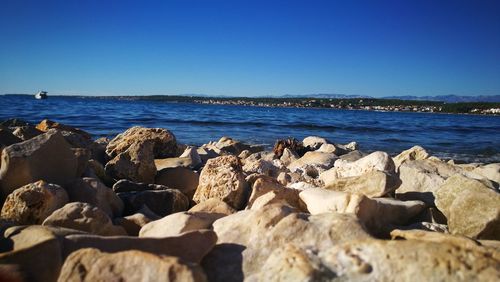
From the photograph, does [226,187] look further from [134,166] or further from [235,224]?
[134,166]

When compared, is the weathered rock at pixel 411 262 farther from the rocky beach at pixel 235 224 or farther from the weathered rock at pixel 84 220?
the weathered rock at pixel 84 220

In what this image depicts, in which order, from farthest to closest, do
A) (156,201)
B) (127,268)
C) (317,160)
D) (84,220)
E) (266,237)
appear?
(317,160) → (156,201) → (84,220) → (266,237) → (127,268)

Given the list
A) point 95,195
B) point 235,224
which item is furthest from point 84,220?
point 235,224

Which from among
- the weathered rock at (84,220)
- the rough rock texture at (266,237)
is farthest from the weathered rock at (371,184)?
the weathered rock at (84,220)

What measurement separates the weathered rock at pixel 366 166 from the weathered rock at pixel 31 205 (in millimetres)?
3007

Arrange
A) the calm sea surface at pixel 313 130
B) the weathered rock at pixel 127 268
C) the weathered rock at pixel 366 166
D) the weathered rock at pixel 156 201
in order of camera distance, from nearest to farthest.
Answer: the weathered rock at pixel 127 268 → the weathered rock at pixel 156 201 → the weathered rock at pixel 366 166 → the calm sea surface at pixel 313 130

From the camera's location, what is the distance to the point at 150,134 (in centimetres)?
722

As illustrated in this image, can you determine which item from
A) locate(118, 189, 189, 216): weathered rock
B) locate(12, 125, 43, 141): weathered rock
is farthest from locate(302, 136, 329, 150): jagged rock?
locate(118, 189, 189, 216): weathered rock

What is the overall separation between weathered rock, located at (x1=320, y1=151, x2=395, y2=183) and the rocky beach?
17 mm

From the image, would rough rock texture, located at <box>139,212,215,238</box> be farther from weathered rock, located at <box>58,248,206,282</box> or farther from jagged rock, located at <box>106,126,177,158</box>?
jagged rock, located at <box>106,126,177,158</box>

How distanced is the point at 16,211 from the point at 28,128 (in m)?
3.40

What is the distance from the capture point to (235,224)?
2.46m

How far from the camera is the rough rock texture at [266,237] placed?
6.92 ft

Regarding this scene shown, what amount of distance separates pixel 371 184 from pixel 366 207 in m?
0.93
